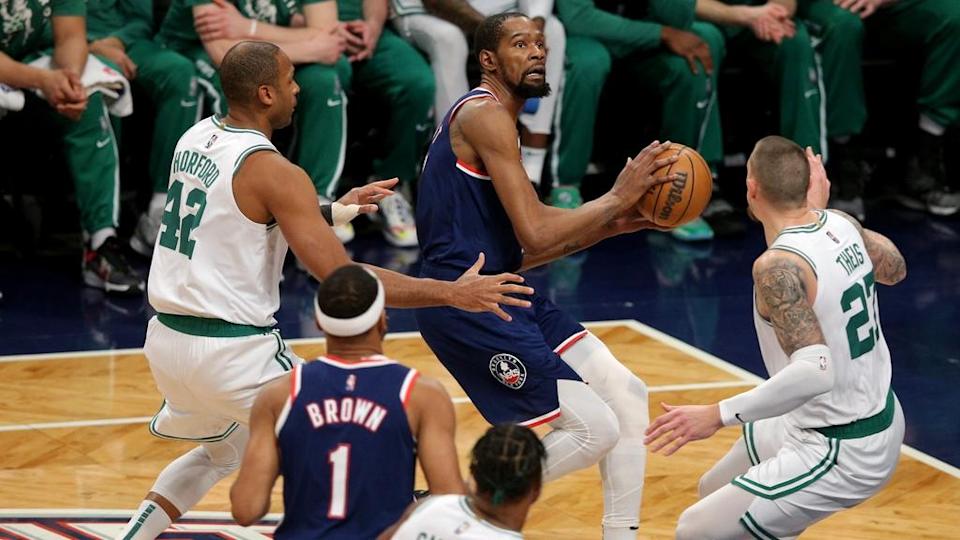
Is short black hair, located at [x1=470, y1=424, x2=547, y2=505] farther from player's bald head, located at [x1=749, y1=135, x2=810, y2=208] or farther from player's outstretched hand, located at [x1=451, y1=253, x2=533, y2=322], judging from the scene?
player's bald head, located at [x1=749, y1=135, x2=810, y2=208]

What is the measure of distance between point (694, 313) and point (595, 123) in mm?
2733

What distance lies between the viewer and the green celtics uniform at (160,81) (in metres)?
9.16

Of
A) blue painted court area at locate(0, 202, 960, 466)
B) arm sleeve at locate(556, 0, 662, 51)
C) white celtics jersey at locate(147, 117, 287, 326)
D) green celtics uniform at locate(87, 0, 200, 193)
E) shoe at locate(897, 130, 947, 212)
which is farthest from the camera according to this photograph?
shoe at locate(897, 130, 947, 212)

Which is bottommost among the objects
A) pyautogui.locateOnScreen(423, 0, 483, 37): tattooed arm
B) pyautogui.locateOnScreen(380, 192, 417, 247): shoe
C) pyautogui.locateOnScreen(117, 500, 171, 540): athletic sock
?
pyautogui.locateOnScreen(380, 192, 417, 247): shoe

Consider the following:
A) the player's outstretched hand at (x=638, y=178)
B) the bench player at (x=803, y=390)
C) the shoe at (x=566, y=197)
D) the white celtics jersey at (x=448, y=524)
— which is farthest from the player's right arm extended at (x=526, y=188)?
the shoe at (x=566, y=197)

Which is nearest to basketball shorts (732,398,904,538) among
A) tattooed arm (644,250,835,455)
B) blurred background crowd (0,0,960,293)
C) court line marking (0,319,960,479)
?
tattooed arm (644,250,835,455)

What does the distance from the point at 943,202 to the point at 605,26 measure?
255 centimetres

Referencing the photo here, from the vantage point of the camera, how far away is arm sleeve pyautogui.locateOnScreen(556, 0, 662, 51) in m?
10.1

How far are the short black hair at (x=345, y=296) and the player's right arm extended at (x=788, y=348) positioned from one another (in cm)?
122

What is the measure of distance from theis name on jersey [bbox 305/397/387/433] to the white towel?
5.31m

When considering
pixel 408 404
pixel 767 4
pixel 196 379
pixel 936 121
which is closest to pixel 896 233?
pixel 936 121

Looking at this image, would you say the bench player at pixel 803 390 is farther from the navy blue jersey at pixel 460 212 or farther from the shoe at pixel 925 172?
the shoe at pixel 925 172

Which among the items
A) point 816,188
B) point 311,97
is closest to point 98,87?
point 311,97

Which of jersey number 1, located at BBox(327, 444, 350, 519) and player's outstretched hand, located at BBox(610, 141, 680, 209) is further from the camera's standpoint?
player's outstretched hand, located at BBox(610, 141, 680, 209)
